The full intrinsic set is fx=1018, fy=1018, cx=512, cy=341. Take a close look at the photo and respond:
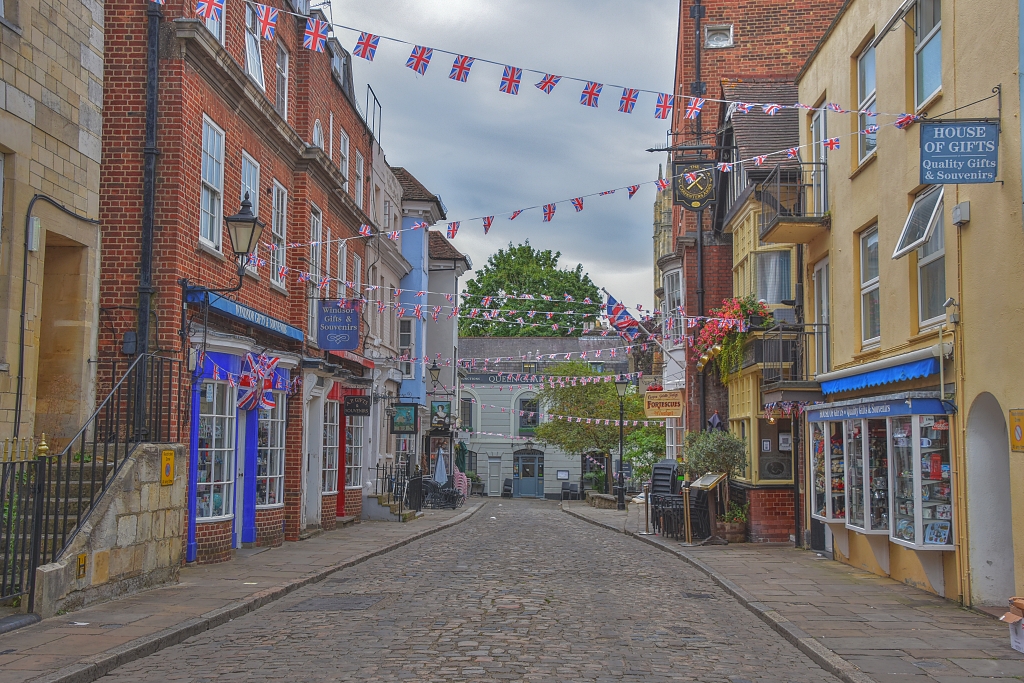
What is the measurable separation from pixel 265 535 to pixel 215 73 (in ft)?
25.9

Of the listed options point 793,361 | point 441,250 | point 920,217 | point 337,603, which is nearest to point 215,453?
point 337,603

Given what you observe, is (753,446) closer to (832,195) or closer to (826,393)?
(826,393)

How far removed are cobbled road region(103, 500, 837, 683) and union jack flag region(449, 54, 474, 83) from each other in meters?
5.92

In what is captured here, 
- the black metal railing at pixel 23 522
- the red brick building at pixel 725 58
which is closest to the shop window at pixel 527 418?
the red brick building at pixel 725 58

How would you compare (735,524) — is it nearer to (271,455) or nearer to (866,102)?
(866,102)

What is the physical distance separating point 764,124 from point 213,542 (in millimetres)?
15129

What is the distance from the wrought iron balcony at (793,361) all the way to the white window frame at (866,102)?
3.54 m

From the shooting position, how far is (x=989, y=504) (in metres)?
11.1

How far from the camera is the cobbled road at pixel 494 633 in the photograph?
7.94 m

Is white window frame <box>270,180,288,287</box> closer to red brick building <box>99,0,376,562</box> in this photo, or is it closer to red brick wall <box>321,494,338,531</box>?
red brick building <box>99,0,376,562</box>

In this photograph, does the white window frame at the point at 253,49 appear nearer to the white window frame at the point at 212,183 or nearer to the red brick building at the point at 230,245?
the red brick building at the point at 230,245

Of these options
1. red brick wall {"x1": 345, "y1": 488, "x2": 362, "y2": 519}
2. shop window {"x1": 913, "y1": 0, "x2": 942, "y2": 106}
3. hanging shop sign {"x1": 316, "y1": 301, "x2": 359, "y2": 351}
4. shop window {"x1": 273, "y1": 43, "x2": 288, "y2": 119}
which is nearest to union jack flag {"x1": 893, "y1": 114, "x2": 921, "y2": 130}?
shop window {"x1": 913, "y1": 0, "x2": 942, "y2": 106}

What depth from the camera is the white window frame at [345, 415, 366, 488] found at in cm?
2408

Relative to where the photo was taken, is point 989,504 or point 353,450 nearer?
point 989,504
